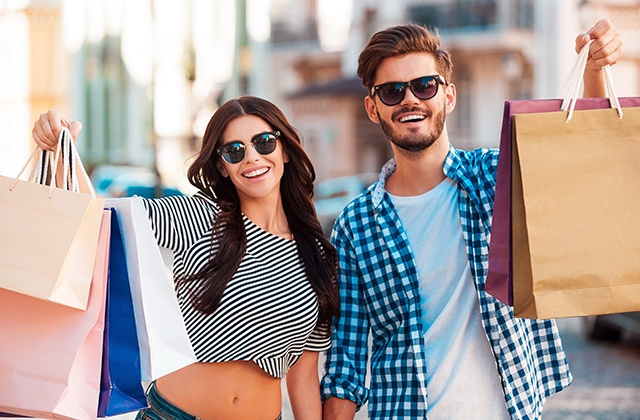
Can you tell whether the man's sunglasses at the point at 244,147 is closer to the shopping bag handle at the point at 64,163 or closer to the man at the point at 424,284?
the man at the point at 424,284

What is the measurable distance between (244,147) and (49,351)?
1.11 m

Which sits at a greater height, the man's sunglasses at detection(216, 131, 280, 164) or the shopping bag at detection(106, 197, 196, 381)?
the man's sunglasses at detection(216, 131, 280, 164)

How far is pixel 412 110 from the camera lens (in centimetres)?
361

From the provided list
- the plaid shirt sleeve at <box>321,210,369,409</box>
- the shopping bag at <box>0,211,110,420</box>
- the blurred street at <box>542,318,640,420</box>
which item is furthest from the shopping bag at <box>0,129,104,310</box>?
the blurred street at <box>542,318,640,420</box>

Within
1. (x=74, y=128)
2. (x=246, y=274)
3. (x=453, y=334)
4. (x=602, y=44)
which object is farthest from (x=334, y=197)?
(x=602, y=44)

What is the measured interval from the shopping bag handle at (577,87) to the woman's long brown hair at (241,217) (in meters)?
1.19

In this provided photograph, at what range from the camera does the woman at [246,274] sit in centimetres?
364

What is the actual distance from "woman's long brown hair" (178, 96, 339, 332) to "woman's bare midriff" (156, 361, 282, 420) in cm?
24

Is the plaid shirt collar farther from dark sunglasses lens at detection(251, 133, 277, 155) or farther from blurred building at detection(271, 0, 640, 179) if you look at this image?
blurred building at detection(271, 0, 640, 179)

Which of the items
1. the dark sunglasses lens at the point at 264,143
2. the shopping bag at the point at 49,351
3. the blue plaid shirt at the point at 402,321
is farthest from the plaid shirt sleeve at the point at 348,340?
the shopping bag at the point at 49,351

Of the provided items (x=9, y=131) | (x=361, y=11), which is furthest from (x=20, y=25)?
(x=361, y=11)

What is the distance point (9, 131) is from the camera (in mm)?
40656

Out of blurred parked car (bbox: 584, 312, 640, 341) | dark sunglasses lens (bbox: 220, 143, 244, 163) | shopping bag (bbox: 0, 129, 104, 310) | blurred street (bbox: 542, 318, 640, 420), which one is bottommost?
blurred street (bbox: 542, 318, 640, 420)

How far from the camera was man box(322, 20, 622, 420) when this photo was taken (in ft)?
11.4
